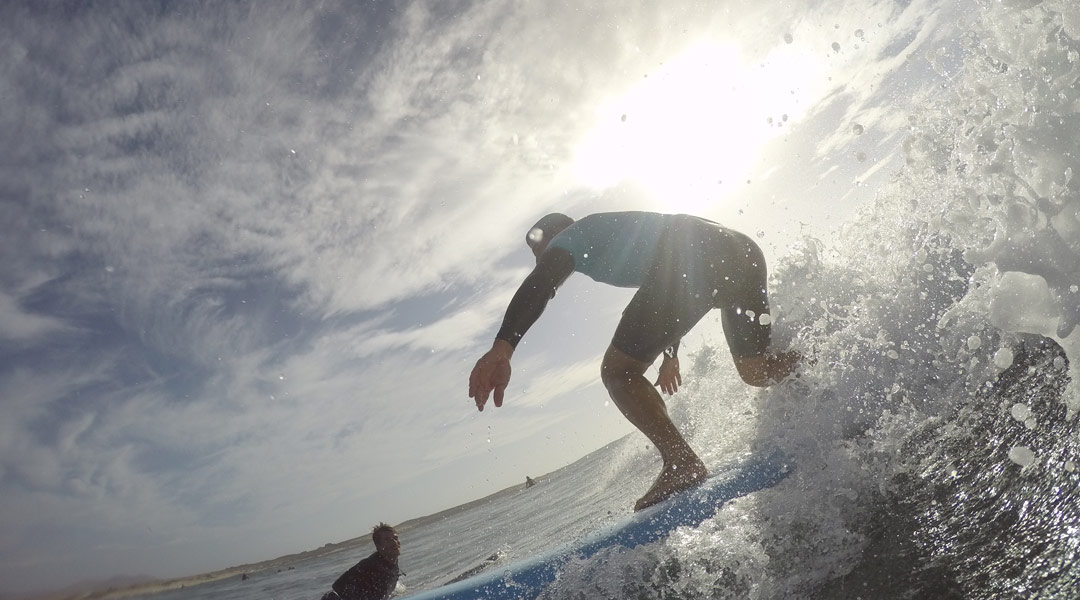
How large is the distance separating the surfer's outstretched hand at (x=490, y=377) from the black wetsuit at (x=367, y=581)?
2280 millimetres

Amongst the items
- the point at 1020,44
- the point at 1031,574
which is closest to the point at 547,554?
the point at 1031,574

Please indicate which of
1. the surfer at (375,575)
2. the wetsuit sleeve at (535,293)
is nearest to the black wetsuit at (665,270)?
the wetsuit sleeve at (535,293)

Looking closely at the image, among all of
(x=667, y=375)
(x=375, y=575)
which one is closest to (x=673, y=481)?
(x=667, y=375)

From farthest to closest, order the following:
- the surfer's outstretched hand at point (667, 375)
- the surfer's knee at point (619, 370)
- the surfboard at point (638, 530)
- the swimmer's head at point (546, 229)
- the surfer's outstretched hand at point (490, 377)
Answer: the surfer's outstretched hand at point (667, 375) → the swimmer's head at point (546, 229) → the surfer's knee at point (619, 370) → the surfer's outstretched hand at point (490, 377) → the surfboard at point (638, 530)

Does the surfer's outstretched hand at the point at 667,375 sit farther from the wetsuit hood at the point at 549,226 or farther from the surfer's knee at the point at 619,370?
the wetsuit hood at the point at 549,226

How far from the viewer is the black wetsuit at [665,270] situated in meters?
3.08

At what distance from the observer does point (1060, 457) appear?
1223mm

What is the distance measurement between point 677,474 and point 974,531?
1690 millimetres

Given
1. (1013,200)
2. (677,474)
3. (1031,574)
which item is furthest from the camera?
(677,474)

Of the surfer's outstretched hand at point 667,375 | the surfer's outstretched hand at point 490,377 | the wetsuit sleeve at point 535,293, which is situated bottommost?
the surfer's outstretched hand at point 667,375

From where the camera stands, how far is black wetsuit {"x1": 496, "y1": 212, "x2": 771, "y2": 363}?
3084mm

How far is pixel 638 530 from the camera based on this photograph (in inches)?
88.3

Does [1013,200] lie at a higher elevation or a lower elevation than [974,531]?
higher

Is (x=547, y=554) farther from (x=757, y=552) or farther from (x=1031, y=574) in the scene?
(x=1031, y=574)
